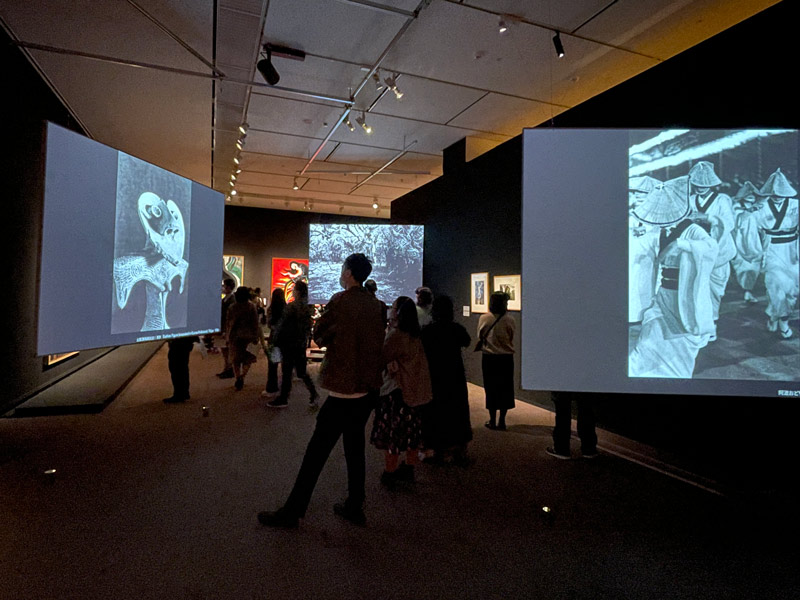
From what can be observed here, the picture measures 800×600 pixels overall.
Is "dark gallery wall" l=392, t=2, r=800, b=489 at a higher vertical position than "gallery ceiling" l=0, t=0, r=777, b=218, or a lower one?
lower

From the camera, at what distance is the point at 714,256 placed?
7.86ft

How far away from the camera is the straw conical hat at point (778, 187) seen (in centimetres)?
238

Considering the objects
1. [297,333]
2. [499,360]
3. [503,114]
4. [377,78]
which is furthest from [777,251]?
[503,114]

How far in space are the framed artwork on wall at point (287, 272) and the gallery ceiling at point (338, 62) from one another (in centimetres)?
616

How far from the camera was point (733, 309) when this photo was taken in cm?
239

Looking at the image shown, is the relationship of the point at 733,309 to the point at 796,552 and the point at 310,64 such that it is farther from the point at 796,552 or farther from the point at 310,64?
the point at 310,64

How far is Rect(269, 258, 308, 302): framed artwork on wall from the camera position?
47.2 ft

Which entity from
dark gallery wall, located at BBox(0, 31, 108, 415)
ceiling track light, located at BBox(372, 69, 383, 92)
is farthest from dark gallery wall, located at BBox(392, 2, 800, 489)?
dark gallery wall, located at BBox(0, 31, 108, 415)

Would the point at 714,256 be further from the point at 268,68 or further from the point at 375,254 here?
the point at 375,254

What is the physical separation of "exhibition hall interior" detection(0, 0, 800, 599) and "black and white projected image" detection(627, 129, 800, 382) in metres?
0.01

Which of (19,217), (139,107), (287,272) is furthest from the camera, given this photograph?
(287,272)

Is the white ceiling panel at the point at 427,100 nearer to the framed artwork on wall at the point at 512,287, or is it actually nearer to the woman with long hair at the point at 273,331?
the framed artwork on wall at the point at 512,287

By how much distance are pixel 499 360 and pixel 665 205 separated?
10.1 feet

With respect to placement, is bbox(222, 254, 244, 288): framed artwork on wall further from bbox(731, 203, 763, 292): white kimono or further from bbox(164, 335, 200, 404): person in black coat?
bbox(731, 203, 763, 292): white kimono
